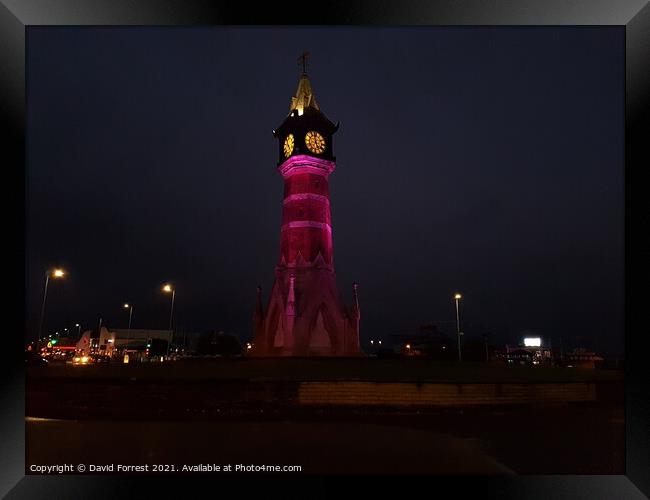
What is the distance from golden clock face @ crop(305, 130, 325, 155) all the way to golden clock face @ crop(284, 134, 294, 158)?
139cm

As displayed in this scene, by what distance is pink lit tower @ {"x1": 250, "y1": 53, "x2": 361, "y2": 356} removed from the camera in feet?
114

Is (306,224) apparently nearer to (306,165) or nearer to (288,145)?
(306,165)

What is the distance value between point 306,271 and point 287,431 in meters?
23.0

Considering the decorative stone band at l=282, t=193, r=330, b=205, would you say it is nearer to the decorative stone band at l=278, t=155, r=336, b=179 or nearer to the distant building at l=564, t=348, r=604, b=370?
the decorative stone band at l=278, t=155, r=336, b=179

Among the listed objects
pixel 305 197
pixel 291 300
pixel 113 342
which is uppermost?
pixel 305 197

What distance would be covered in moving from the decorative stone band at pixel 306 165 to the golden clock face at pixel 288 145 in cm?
112

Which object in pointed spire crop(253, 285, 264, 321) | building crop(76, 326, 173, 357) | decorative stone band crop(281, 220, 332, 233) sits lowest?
building crop(76, 326, 173, 357)

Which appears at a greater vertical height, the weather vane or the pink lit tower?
the weather vane

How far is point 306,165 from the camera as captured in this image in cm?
3716

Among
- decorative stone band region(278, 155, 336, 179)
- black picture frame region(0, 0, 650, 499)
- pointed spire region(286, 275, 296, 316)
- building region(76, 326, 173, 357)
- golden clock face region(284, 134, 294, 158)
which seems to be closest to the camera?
black picture frame region(0, 0, 650, 499)

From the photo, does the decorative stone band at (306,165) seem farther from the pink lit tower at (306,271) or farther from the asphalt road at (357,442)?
the asphalt road at (357,442)

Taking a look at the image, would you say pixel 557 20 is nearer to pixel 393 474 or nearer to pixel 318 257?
pixel 393 474

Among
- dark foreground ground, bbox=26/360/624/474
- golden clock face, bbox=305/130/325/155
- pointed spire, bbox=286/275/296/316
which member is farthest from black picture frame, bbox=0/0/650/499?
golden clock face, bbox=305/130/325/155

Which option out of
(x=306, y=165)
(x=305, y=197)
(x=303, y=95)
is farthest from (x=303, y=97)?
(x=305, y=197)
